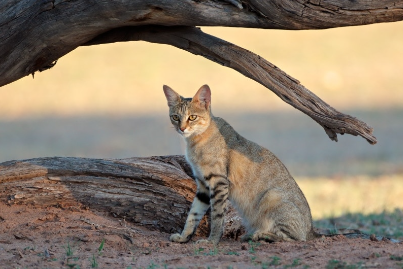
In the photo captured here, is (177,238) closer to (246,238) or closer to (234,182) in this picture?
(246,238)

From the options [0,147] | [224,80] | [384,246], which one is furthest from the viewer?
[224,80]

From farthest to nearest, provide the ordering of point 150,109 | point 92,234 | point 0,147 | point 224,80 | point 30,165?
point 224,80 → point 150,109 → point 0,147 → point 30,165 → point 92,234

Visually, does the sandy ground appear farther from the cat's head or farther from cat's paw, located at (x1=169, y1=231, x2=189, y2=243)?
the cat's head

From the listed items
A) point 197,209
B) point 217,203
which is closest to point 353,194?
point 197,209

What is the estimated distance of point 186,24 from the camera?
22.7 ft

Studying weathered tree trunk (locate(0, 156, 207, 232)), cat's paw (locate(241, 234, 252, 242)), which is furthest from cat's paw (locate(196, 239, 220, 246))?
weathered tree trunk (locate(0, 156, 207, 232))

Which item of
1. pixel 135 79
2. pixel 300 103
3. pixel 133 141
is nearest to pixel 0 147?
pixel 133 141

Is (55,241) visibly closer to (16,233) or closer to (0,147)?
(16,233)

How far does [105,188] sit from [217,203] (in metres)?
1.29

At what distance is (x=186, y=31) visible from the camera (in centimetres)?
726

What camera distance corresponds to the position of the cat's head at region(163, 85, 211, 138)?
7570 mm

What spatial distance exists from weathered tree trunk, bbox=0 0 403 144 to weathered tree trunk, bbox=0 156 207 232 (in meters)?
1.06

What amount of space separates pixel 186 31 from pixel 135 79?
22.4m

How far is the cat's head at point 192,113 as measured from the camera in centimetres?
757
